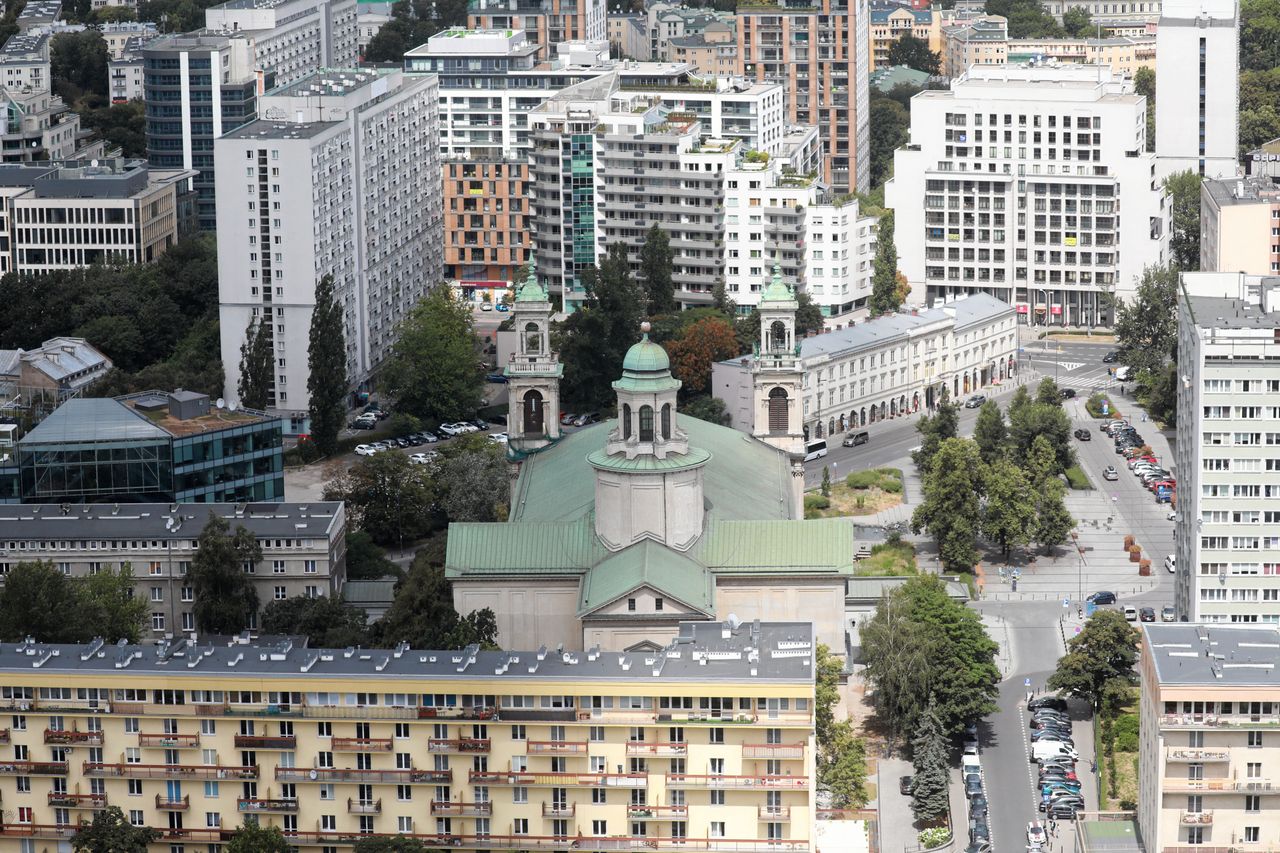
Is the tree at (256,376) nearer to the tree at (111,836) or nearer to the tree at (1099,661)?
the tree at (1099,661)

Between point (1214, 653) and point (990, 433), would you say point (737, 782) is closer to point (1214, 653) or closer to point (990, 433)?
point (1214, 653)

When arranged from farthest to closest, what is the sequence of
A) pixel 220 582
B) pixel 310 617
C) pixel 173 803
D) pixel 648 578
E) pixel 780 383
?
pixel 780 383 → pixel 220 582 → pixel 310 617 → pixel 648 578 → pixel 173 803

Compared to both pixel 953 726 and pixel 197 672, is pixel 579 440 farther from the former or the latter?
pixel 197 672

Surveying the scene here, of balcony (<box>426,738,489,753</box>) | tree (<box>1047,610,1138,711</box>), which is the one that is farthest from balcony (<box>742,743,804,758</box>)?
tree (<box>1047,610,1138,711</box>)

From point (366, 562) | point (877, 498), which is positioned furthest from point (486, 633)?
point (877, 498)

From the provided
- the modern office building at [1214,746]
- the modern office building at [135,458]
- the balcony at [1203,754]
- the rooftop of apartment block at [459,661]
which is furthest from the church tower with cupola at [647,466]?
the modern office building at [135,458]

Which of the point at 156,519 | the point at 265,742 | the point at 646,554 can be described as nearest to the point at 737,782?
→ the point at 265,742

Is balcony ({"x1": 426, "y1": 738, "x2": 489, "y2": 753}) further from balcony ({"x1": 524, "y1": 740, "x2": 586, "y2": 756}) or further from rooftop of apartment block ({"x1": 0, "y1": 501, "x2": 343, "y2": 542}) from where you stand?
rooftop of apartment block ({"x1": 0, "y1": 501, "x2": 343, "y2": 542})
